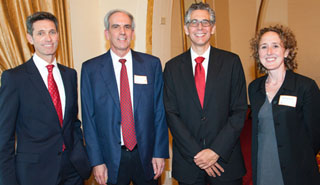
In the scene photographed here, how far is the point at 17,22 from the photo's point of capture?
2572mm

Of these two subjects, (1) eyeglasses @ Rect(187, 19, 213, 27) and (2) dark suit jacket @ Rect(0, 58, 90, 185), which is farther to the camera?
(1) eyeglasses @ Rect(187, 19, 213, 27)

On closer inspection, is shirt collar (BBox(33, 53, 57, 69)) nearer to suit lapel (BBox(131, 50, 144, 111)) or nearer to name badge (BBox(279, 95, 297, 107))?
suit lapel (BBox(131, 50, 144, 111))

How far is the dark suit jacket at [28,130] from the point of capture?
1.78 meters

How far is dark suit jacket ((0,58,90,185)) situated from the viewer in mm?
1778

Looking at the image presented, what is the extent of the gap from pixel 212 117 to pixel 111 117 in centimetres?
75

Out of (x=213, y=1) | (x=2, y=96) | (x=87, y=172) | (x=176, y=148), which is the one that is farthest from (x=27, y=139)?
(x=213, y=1)

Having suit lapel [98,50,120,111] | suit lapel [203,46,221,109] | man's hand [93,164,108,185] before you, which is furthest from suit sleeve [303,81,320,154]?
man's hand [93,164,108,185]

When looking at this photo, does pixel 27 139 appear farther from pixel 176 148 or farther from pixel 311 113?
pixel 311 113

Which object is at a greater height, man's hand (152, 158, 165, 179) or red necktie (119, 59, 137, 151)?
red necktie (119, 59, 137, 151)

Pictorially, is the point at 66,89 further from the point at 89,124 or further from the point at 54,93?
the point at 89,124

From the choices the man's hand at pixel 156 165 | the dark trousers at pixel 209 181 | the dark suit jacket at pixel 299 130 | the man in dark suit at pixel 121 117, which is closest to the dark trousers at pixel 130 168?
the man in dark suit at pixel 121 117

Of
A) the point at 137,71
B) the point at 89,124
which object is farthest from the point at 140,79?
the point at 89,124

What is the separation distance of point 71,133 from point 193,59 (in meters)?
1.09

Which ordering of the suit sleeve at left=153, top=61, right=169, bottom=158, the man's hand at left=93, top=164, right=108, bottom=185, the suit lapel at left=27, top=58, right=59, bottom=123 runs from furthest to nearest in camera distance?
the suit sleeve at left=153, top=61, right=169, bottom=158 < the man's hand at left=93, top=164, right=108, bottom=185 < the suit lapel at left=27, top=58, right=59, bottom=123
